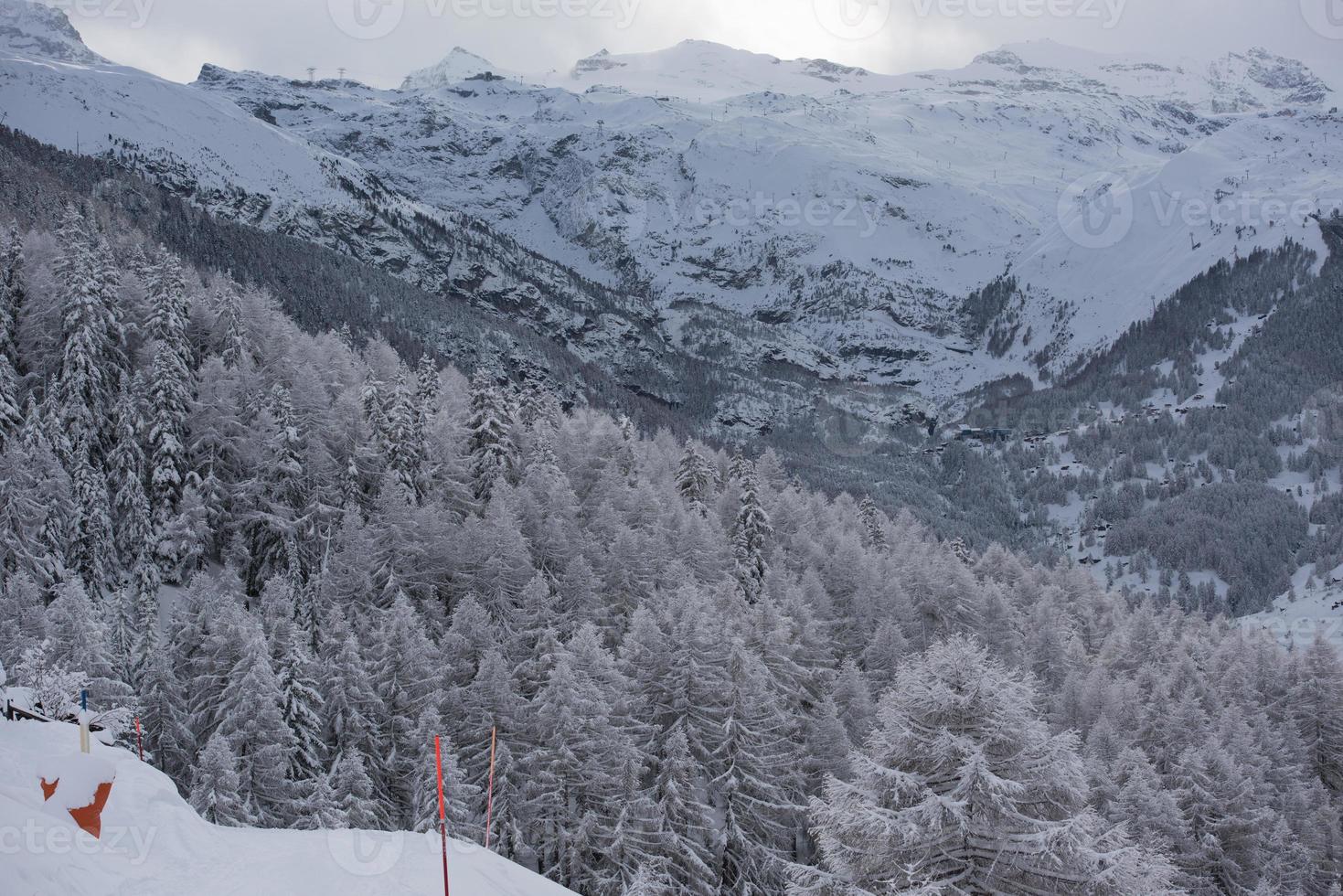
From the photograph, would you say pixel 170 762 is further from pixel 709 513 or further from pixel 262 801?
pixel 709 513

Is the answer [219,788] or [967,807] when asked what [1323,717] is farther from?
[219,788]

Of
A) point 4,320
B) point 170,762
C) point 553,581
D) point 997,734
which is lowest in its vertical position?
point 170,762

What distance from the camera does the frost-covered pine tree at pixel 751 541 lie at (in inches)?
2121

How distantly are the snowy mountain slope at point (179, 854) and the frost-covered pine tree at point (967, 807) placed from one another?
5.22m

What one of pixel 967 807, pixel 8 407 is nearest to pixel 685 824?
pixel 967 807

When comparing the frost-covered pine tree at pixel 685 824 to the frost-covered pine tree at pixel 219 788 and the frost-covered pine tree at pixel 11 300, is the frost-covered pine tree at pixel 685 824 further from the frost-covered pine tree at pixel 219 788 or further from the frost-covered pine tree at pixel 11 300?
the frost-covered pine tree at pixel 11 300

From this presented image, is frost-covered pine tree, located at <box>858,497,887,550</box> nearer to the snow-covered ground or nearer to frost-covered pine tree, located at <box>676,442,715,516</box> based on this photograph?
frost-covered pine tree, located at <box>676,442,715,516</box>

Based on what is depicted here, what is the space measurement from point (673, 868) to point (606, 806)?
3.18 metres

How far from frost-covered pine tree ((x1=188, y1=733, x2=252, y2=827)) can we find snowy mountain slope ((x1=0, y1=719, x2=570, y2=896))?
1145 centimetres

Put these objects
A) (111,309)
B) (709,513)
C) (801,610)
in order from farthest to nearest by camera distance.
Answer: (709,513) < (111,309) < (801,610)

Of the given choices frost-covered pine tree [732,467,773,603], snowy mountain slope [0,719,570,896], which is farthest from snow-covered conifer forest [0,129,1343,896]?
snowy mountain slope [0,719,570,896]

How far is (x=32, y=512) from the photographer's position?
131ft

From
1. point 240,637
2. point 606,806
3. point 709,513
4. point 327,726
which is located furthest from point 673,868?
point 709,513

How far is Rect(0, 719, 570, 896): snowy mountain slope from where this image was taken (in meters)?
10.7
